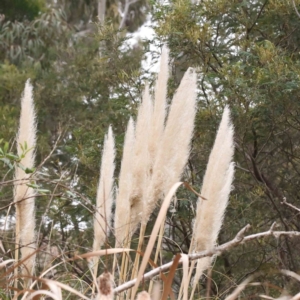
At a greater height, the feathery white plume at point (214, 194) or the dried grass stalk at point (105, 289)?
the feathery white plume at point (214, 194)

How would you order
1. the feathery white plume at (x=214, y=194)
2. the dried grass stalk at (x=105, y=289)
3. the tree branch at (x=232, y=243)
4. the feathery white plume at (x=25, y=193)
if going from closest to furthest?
the dried grass stalk at (x=105, y=289), the tree branch at (x=232, y=243), the feathery white plume at (x=214, y=194), the feathery white plume at (x=25, y=193)

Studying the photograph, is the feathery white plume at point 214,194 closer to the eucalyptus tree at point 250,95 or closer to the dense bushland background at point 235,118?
the dense bushland background at point 235,118

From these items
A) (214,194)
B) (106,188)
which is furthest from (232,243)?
(106,188)

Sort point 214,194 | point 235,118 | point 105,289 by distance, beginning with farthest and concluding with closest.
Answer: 1. point 235,118
2. point 214,194
3. point 105,289

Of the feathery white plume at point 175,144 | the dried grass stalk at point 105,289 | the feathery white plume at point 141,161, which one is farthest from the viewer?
the feathery white plume at point 141,161

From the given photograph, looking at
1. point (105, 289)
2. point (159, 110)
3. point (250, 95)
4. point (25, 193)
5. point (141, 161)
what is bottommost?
point (105, 289)

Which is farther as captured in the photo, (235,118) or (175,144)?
(235,118)

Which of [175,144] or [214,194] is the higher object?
[175,144]

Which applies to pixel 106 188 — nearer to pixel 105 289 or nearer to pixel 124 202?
pixel 124 202

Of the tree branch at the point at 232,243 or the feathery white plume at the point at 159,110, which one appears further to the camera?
the feathery white plume at the point at 159,110

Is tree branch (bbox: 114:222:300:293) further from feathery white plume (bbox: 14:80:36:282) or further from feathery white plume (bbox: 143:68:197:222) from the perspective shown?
feathery white plume (bbox: 14:80:36:282)

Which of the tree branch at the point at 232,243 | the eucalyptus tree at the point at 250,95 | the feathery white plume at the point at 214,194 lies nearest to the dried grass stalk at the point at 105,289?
the tree branch at the point at 232,243

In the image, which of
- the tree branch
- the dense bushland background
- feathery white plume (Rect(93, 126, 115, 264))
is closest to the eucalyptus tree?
the dense bushland background

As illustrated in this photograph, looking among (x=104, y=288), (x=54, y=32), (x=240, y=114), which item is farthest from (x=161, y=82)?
(x=54, y=32)
